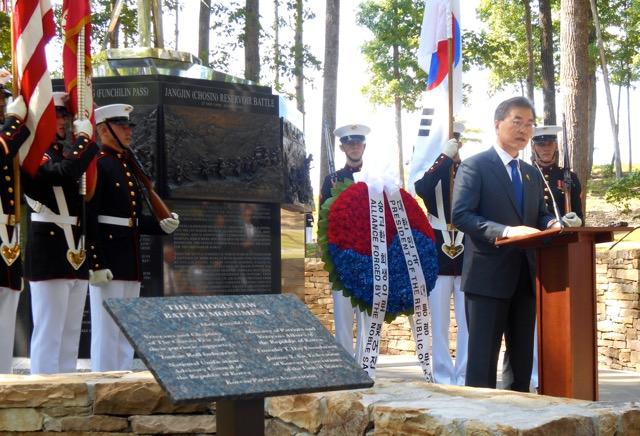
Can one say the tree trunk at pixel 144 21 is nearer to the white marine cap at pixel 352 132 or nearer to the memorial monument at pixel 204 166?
the memorial monument at pixel 204 166

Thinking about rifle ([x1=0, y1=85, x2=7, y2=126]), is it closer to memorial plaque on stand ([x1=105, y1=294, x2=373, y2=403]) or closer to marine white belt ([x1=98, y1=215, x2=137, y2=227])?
marine white belt ([x1=98, y1=215, x2=137, y2=227])

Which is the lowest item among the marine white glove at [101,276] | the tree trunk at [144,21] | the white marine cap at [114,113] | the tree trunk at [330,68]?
the marine white glove at [101,276]

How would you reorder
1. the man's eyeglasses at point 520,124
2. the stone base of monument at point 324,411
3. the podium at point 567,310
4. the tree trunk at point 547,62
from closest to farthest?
1. the stone base of monument at point 324,411
2. the podium at point 567,310
3. the man's eyeglasses at point 520,124
4. the tree trunk at point 547,62

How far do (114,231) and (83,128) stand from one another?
2.54ft

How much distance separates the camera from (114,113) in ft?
21.3

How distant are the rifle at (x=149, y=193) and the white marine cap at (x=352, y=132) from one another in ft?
7.08

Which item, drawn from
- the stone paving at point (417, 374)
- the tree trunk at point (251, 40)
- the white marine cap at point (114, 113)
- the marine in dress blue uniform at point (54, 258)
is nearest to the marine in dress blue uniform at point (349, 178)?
the stone paving at point (417, 374)

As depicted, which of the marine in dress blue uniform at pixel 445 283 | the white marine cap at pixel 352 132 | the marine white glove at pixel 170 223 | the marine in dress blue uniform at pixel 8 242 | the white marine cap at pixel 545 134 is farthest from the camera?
the white marine cap at pixel 352 132

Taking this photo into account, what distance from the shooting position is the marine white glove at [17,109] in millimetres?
5777

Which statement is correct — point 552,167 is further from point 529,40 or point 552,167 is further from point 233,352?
point 529,40

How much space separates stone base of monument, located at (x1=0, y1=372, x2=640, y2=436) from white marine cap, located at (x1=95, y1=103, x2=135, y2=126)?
6.90 ft

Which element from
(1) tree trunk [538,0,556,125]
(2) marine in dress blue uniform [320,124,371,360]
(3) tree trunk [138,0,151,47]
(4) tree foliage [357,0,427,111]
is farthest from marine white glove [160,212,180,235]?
(4) tree foliage [357,0,427,111]

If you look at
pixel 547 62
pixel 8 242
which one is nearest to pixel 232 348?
pixel 8 242

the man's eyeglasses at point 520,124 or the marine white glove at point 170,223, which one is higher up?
the man's eyeglasses at point 520,124
